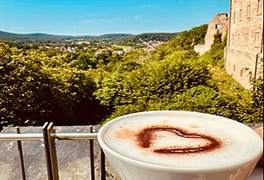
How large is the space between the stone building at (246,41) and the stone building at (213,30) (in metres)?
1.10

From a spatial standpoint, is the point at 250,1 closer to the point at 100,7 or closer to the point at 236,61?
the point at 236,61

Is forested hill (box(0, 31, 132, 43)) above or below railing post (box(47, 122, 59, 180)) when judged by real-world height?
above

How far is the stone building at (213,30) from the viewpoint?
4574 mm

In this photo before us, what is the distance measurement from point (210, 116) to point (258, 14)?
7.64 ft

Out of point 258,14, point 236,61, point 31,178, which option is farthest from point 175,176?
point 236,61

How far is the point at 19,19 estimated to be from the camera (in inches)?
79.9

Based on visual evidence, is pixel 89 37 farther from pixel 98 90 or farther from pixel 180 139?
pixel 180 139

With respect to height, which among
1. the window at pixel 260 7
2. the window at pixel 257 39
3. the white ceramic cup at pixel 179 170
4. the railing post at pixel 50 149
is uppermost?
the window at pixel 260 7

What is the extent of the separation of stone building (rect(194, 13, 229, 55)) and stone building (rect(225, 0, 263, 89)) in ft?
3.62

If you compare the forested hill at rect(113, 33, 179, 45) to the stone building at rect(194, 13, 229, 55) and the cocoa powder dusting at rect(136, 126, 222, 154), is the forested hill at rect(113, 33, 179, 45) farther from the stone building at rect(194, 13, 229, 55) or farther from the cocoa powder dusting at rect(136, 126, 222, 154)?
the cocoa powder dusting at rect(136, 126, 222, 154)

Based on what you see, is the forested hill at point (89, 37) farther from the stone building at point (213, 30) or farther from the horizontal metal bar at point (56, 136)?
the horizontal metal bar at point (56, 136)

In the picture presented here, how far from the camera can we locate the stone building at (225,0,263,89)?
2.26 m

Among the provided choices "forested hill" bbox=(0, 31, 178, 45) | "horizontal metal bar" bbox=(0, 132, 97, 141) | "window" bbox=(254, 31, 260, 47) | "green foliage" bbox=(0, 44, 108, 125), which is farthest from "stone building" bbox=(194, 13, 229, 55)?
"horizontal metal bar" bbox=(0, 132, 97, 141)

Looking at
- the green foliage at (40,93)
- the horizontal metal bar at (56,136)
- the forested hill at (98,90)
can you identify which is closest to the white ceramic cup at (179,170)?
the horizontal metal bar at (56,136)
